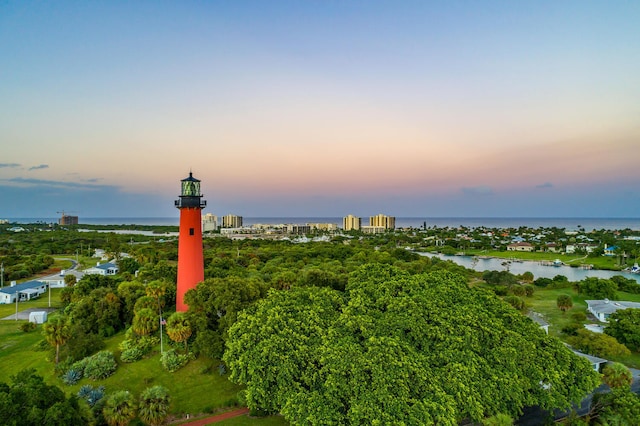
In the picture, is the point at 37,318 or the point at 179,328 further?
the point at 37,318

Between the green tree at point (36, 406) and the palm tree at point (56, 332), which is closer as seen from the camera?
the green tree at point (36, 406)

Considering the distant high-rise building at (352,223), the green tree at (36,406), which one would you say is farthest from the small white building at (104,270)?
the distant high-rise building at (352,223)

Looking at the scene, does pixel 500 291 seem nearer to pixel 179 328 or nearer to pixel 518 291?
pixel 518 291

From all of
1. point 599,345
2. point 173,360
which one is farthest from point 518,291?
point 173,360

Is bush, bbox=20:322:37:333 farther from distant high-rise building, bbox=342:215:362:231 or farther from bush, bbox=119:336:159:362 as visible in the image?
distant high-rise building, bbox=342:215:362:231

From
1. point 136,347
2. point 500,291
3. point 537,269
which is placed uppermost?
point 136,347

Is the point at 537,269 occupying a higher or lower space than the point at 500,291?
lower

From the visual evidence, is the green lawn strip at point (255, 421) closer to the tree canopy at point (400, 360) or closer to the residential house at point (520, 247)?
the tree canopy at point (400, 360)
